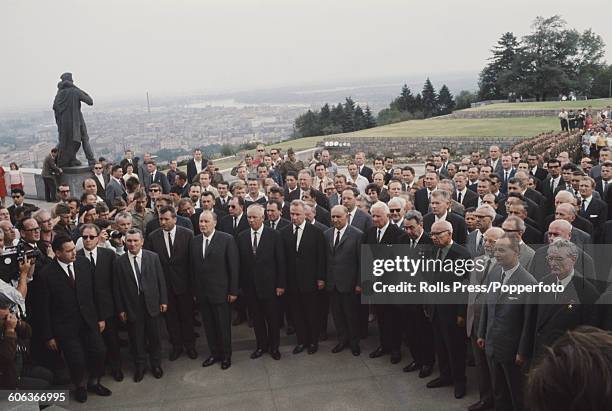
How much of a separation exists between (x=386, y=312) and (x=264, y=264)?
4.76ft

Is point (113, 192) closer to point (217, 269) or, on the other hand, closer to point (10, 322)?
point (217, 269)

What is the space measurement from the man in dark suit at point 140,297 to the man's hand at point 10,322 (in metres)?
1.39

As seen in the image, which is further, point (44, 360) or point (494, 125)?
point (494, 125)

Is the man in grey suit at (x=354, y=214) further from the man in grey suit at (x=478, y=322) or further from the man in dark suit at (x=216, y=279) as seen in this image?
the man in grey suit at (x=478, y=322)

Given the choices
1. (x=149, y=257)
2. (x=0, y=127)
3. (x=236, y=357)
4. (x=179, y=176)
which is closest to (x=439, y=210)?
(x=236, y=357)

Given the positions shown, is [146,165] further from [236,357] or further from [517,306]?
[517,306]

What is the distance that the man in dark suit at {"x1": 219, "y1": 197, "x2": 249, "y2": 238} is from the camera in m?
7.32

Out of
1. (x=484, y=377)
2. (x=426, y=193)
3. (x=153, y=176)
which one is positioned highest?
(x=153, y=176)

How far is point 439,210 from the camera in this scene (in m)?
6.43

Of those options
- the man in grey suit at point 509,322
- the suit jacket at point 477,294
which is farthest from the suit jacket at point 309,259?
the man in grey suit at point 509,322

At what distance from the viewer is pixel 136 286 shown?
5922mm

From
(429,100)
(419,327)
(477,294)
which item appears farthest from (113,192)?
(429,100)

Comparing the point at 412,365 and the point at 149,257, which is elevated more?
the point at 149,257

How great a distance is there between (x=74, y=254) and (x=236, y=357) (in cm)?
213
